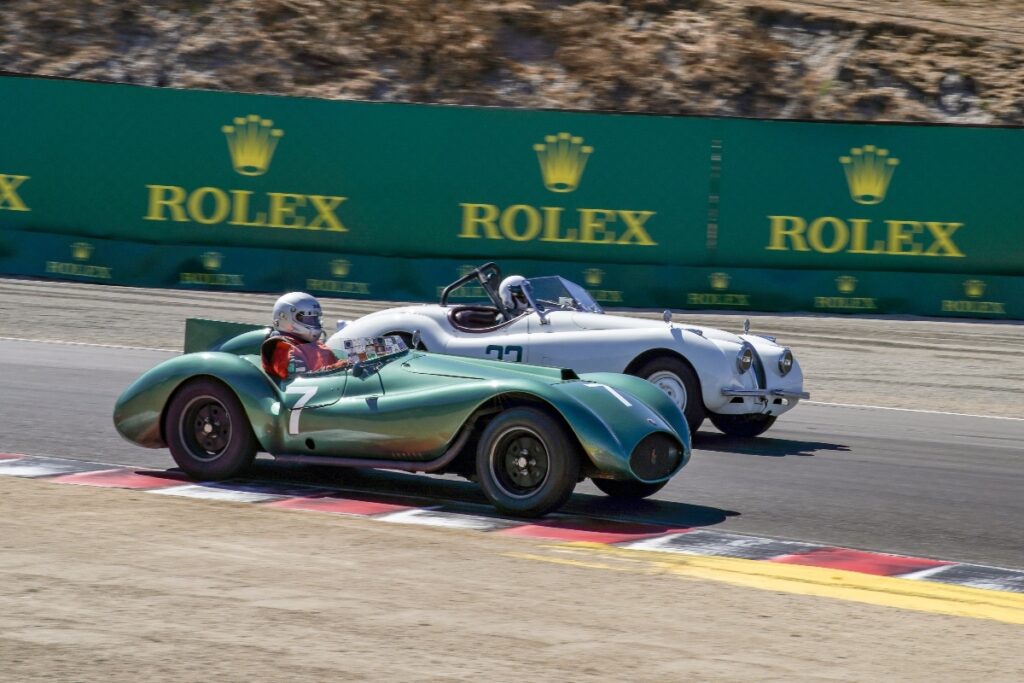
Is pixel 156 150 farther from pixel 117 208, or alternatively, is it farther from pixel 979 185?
pixel 979 185

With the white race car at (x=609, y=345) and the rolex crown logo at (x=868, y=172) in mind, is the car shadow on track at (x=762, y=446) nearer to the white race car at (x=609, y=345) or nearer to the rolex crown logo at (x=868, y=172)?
the white race car at (x=609, y=345)

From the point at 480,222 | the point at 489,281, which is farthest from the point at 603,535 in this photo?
the point at 480,222

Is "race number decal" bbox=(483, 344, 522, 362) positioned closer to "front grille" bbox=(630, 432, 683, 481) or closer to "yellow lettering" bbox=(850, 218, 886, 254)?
"front grille" bbox=(630, 432, 683, 481)

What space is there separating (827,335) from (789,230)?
57.9 inches

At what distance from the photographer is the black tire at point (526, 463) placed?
305 inches

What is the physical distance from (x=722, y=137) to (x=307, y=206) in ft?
16.5

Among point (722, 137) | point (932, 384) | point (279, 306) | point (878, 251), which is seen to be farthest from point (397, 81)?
point (279, 306)

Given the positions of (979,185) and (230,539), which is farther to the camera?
(979,185)

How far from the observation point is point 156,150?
18.9 metres

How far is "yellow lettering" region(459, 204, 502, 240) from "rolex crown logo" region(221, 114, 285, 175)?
2515mm

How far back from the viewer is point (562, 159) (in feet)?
60.9

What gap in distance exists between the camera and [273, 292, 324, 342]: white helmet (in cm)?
905

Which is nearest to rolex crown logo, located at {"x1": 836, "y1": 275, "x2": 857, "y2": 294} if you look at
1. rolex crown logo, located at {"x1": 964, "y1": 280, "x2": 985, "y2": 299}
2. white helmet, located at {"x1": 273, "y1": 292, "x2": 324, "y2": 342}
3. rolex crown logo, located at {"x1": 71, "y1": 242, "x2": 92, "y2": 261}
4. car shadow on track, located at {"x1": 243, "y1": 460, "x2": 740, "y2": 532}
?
rolex crown logo, located at {"x1": 964, "y1": 280, "x2": 985, "y2": 299}

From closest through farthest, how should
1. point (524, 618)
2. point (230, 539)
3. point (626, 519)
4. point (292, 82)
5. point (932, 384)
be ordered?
1. point (524, 618)
2. point (230, 539)
3. point (626, 519)
4. point (932, 384)
5. point (292, 82)
